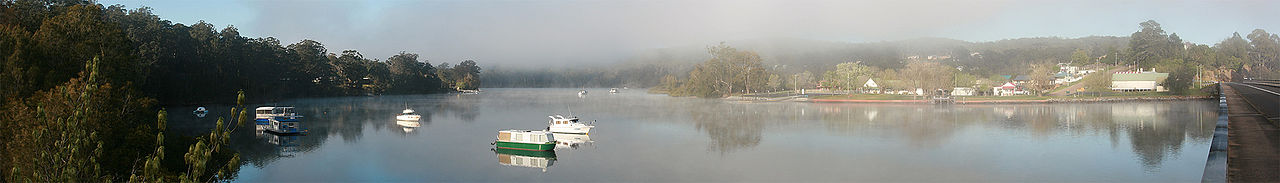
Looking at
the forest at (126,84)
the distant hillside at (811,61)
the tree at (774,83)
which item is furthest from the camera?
the distant hillside at (811,61)

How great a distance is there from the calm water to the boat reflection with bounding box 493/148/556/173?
0.08 metres

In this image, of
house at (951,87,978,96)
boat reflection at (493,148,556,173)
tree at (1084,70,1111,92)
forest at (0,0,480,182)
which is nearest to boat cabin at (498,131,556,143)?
boat reflection at (493,148,556,173)


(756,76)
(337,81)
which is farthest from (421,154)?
(337,81)

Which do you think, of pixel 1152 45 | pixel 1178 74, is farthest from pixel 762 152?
pixel 1152 45

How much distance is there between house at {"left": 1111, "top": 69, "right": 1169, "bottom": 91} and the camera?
215 ft

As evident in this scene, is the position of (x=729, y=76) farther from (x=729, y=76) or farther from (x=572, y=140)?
(x=572, y=140)

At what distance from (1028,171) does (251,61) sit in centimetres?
6279

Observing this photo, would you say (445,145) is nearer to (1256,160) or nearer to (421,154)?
(421,154)

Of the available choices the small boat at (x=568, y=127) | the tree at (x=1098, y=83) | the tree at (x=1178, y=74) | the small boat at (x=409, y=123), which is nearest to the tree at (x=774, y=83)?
the tree at (x=1098, y=83)

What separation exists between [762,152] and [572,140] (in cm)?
730

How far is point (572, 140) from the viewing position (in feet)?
84.8

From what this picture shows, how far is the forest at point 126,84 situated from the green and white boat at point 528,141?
312 inches

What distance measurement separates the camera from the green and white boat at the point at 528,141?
21.0 m

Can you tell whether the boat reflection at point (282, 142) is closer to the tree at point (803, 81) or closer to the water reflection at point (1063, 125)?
the water reflection at point (1063, 125)
